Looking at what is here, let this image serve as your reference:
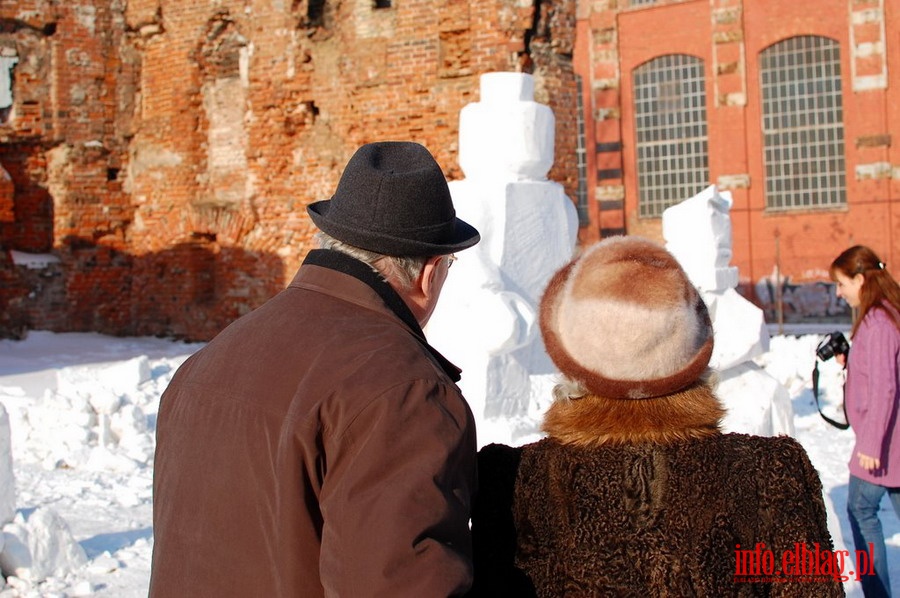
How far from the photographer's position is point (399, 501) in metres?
1.53

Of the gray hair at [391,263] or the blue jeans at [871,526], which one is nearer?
the gray hair at [391,263]

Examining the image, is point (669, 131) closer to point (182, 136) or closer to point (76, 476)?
point (182, 136)

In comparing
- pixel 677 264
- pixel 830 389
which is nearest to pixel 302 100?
pixel 830 389

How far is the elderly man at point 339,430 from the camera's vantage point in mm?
1557

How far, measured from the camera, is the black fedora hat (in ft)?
6.12

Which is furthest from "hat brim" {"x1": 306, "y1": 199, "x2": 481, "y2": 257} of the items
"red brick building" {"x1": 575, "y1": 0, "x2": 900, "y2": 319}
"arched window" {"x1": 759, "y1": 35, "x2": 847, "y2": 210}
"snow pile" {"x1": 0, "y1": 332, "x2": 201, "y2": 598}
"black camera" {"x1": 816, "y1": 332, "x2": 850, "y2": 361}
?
"arched window" {"x1": 759, "y1": 35, "x2": 847, "y2": 210}

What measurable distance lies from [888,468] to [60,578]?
3856mm

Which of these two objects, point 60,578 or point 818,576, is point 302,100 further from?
point 818,576

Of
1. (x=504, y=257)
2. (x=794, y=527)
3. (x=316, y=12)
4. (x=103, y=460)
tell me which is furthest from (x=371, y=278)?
(x=316, y=12)

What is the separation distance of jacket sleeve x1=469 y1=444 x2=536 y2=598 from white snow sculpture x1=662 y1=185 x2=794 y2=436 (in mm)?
1748

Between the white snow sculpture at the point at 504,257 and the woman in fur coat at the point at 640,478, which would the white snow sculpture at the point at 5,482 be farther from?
the woman in fur coat at the point at 640,478

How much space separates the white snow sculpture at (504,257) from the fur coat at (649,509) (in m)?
3.70

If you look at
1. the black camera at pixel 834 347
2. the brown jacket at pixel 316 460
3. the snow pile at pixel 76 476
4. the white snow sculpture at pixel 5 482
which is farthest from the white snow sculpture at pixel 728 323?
the white snow sculpture at pixel 5 482

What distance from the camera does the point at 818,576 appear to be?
1797 millimetres
